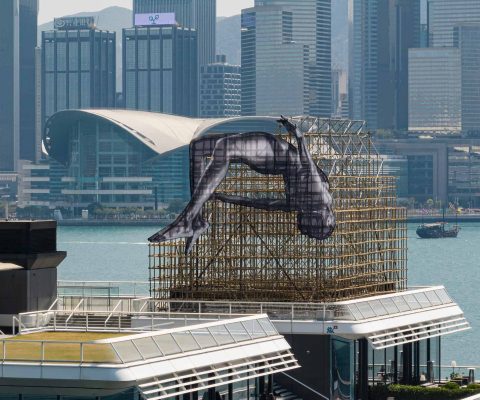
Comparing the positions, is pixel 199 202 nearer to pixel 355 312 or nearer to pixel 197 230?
pixel 197 230

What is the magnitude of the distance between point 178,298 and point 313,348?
28.4 ft

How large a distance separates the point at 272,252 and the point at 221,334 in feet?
61.7

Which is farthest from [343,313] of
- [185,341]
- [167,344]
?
[167,344]

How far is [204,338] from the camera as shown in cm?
4878

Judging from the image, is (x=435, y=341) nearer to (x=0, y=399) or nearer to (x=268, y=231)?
(x=268, y=231)

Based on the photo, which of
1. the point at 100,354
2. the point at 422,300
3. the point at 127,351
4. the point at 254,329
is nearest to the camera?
the point at 100,354

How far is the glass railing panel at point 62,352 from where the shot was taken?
44.9 m

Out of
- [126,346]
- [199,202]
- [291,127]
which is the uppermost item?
[291,127]

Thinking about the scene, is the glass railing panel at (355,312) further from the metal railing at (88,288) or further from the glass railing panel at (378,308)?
the metal railing at (88,288)

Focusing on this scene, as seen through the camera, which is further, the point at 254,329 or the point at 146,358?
the point at 254,329

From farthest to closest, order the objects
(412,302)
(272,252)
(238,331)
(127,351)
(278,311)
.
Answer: (272,252) → (412,302) → (278,311) → (238,331) → (127,351)

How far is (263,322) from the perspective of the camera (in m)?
52.3

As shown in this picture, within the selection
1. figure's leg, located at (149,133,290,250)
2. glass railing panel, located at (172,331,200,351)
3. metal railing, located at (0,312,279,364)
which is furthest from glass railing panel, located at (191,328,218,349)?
figure's leg, located at (149,133,290,250)

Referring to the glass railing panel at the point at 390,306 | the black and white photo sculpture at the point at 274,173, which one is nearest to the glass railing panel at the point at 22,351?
the glass railing panel at the point at 390,306
